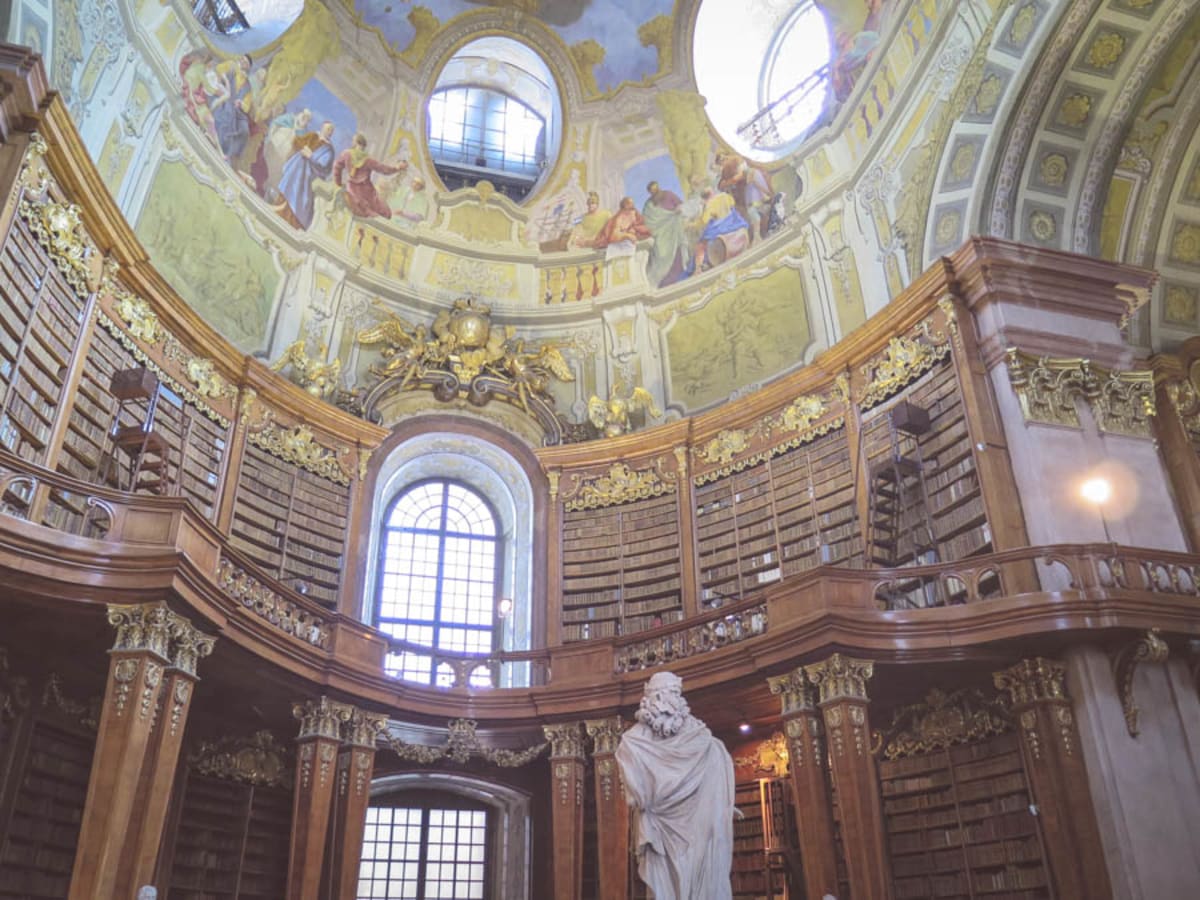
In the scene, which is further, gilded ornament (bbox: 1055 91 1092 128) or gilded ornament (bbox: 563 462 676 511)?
gilded ornament (bbox: 563 462 676 511)

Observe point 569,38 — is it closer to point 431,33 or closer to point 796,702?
→ point 431,33

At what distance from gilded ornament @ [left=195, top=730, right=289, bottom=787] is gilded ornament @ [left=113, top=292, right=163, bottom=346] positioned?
172 inches

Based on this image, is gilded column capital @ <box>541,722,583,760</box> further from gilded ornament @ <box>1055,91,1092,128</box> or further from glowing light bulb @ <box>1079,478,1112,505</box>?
gilded ornament @ <box>1055,91,1092,128</box>

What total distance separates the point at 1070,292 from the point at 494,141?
10.1 meters

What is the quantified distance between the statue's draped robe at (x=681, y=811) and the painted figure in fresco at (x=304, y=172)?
11032mm

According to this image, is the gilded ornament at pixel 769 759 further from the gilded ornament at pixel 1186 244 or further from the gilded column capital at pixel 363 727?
the gilded ornament at pixel 1186 244

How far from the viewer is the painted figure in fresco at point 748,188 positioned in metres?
14.5

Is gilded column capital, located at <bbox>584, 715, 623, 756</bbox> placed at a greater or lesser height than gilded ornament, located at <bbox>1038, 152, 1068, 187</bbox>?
lesser

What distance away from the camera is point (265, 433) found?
12.5 metres

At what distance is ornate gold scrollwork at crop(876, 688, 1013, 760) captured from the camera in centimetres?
934

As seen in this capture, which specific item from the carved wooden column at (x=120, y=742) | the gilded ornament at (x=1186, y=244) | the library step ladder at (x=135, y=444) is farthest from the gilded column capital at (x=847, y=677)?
the gilded ornament at (x=1186, y=244)

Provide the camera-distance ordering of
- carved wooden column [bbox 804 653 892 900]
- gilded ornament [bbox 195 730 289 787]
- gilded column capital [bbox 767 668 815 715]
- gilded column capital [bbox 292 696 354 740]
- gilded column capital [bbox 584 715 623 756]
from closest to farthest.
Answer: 1. carved wooden column [bbox 804 653 892 900]
2. gilded column capital [bbox 767 668 815 715]
3. gilded ornament [bbox 195 730 289 787]
4. gilded column capital [bbox 292 696 354 740]
5. gilded column capital [bbox 584 715 623 756]

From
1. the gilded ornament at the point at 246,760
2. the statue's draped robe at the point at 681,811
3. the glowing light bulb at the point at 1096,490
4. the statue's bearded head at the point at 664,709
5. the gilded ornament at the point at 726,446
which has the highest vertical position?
the gilded ornament at the point at 726,446

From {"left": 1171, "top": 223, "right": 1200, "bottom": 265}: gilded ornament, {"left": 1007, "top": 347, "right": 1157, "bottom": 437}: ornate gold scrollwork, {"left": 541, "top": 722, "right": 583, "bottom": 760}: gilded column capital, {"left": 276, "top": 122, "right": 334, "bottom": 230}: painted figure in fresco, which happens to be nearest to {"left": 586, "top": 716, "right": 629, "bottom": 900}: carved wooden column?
{"left": 541, "top": 722, "right": 583, "bottom": 760}: gilded column capital
